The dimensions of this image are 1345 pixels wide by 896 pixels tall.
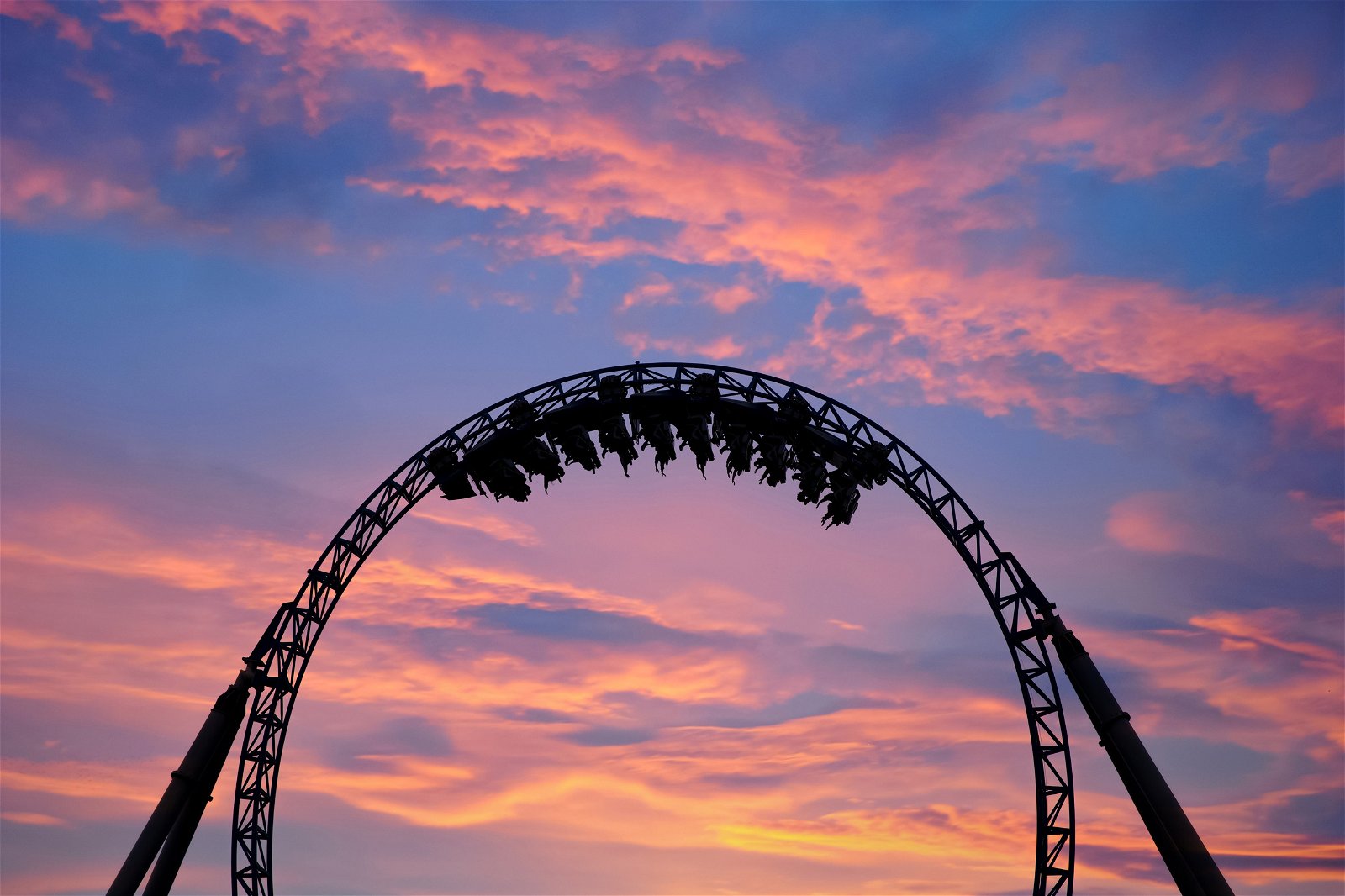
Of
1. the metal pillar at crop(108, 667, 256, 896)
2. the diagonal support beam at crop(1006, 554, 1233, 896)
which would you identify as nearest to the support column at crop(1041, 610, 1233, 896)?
the diagonal support beam at crop(1006, 554, 1233, 896)

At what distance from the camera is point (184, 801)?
25859 mm

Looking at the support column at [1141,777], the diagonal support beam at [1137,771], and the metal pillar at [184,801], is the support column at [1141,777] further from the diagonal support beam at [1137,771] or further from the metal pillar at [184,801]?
the metal pillar at [184,801]

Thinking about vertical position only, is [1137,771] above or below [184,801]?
above

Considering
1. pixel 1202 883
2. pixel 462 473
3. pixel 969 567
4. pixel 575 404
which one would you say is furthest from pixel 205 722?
pixel 1202 883

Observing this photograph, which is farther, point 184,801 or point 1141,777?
point 184,801

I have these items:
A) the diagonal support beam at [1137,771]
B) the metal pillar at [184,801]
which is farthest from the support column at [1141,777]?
the metal pillar at [184,801]

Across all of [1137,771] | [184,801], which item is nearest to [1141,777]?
[1137,771]

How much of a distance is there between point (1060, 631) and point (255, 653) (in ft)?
58.1

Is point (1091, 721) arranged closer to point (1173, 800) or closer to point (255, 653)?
point (1173, 800)

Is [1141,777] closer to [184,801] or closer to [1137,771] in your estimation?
[1137,771]

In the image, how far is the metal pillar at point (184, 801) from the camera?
25109 mm

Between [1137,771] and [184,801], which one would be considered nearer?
[1137,771]

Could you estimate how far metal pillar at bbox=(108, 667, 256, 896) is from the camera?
989 inches

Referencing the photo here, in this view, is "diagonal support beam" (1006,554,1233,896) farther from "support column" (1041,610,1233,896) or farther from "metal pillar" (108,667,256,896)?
"metal pillar" (108,667,256,896)
